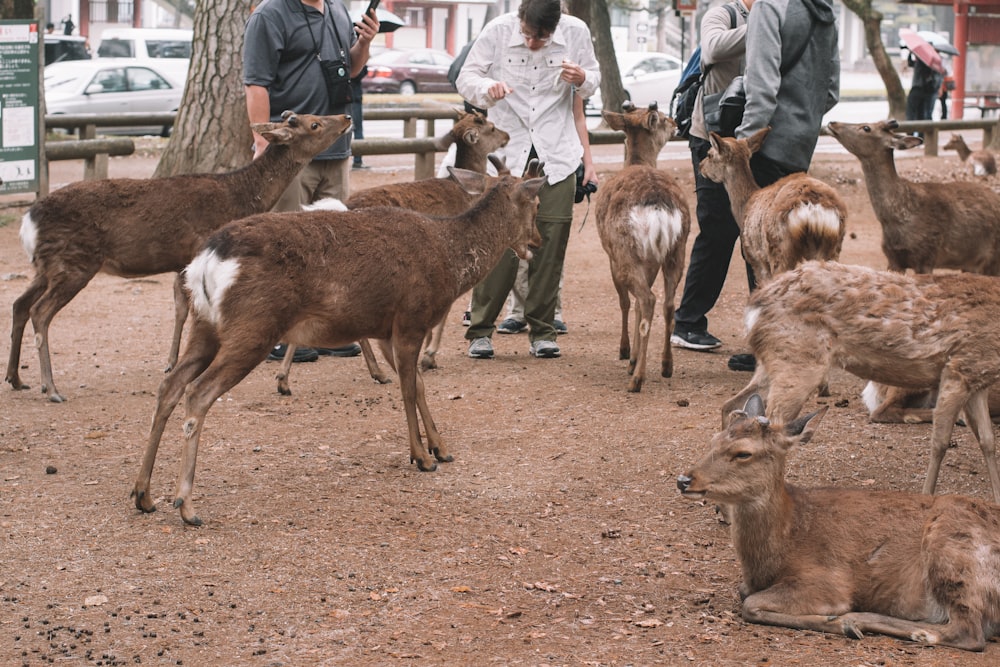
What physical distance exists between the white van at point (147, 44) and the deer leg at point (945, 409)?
86.9ft

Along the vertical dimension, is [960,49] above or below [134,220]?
above

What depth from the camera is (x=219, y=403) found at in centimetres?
751

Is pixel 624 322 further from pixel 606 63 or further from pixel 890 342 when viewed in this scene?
pixel 606 63

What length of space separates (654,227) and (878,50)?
17.0m

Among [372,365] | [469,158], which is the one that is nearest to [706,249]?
[469,158]

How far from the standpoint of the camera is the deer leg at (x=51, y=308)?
24.7ft

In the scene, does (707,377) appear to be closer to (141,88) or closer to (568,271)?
(568,271)

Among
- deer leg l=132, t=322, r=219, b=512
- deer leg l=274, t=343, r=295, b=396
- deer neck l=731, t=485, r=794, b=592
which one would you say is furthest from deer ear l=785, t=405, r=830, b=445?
deer leg l=274, t=343, r=295, b=396

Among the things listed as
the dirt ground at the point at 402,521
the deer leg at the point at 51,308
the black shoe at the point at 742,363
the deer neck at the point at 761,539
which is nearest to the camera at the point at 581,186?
the dirt ground at the point at 402,521

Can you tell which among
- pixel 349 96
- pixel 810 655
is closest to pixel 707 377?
pixel 349 96

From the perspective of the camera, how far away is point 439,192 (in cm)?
863

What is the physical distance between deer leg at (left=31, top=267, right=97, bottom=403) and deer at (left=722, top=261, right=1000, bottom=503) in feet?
13.1

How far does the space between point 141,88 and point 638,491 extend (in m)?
19.6

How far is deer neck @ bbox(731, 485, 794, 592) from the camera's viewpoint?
15.6 feet
